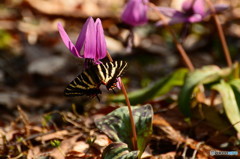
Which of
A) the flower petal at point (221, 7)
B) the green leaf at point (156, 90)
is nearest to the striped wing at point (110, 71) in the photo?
the green leaf at point (156, 90)

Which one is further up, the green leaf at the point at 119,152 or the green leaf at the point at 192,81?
the green leaf at the point at 192,81

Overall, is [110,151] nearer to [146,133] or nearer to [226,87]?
[146,133]

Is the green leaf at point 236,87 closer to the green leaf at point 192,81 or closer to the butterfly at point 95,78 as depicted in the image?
the green leaf at point 192,81

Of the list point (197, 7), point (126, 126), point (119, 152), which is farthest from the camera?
point (197, 7)

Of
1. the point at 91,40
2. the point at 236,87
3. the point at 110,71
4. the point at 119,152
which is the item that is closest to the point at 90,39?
the point at 91,40

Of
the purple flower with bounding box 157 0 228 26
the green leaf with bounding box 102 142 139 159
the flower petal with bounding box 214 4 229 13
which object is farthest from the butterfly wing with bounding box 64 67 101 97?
the flower petal with bounding box 214 4 229 13

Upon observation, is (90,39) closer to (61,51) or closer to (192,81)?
(192,81)
